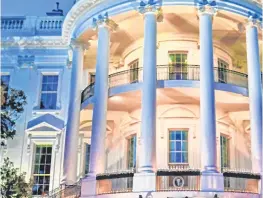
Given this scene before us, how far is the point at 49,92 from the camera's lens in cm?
2361

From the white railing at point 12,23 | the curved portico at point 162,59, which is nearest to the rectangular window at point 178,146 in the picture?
the curved portico at point 162,59

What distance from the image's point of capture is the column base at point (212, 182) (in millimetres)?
16156

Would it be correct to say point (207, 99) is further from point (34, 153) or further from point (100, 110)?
point (34, 153)

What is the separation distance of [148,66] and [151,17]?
2.11 m

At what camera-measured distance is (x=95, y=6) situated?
2023 centimetres

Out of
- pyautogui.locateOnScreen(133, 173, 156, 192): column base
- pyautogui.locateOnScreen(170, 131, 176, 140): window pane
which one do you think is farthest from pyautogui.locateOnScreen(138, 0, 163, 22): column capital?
pyautogui.locateOnScreen(133, 173, 156, 192): column base

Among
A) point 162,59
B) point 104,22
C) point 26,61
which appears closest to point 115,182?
point 162,59

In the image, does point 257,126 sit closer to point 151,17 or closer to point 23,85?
point 151,17

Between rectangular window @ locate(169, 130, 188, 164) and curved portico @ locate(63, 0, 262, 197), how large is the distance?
1.03 m

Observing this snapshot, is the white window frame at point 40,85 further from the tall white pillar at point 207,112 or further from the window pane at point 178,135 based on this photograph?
the tall white pillar at point 207,112

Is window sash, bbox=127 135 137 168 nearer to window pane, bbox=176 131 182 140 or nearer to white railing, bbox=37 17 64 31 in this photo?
window pane, bbox=176 131 182 140

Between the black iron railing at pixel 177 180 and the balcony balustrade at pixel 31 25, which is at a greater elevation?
the balcony balustrade at pixel 31 25

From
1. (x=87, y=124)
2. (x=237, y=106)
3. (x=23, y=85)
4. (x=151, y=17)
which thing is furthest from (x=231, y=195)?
(x=23, y=85)

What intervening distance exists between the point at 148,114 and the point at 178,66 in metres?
4.19
